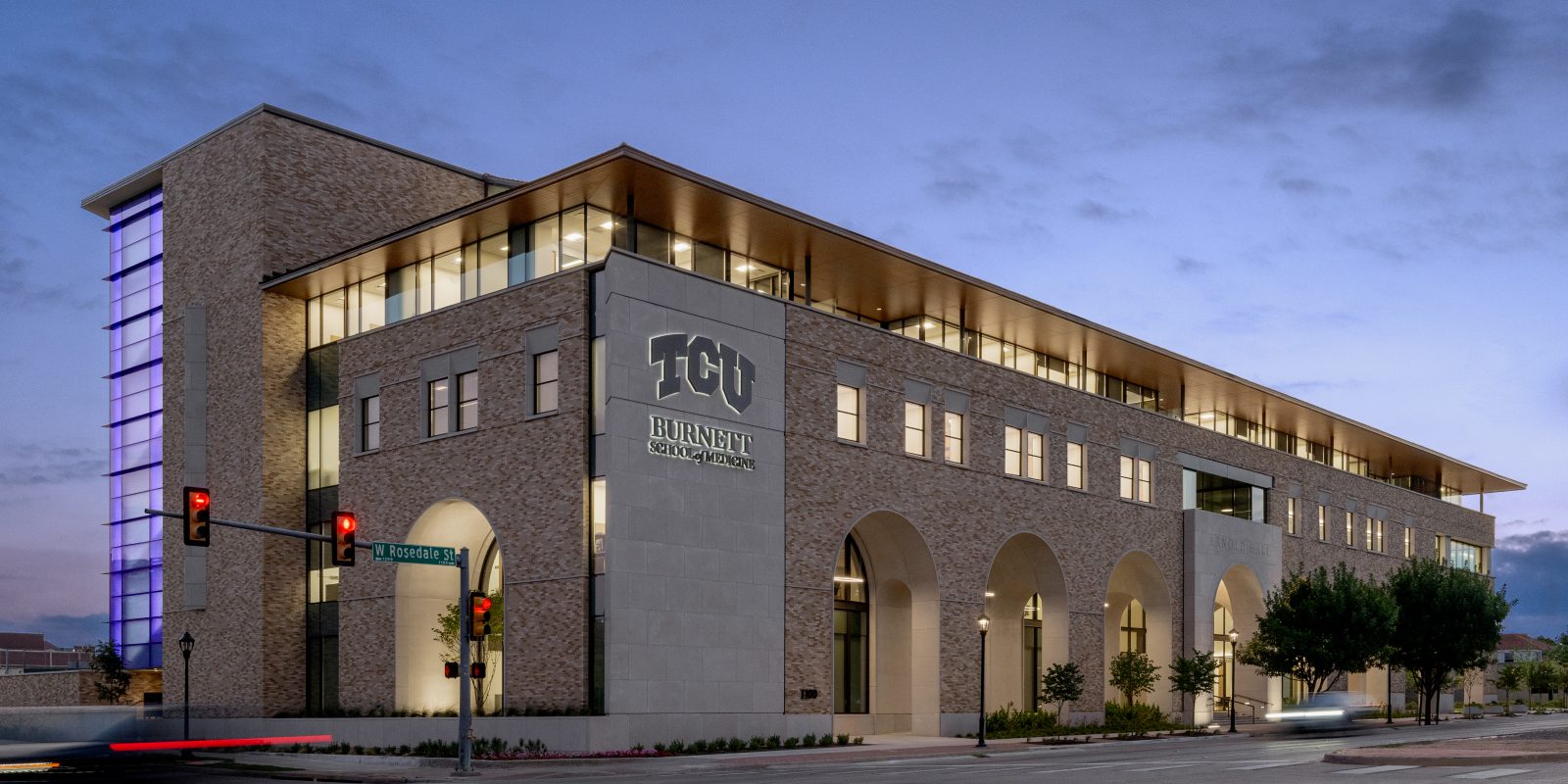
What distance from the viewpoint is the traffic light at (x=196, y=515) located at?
89.4 ft

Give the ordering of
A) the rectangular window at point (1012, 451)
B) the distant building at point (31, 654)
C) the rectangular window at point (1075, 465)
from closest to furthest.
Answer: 1. the rectangular window at point (1012, 451)
2. the rectangular window at point (1075, 465)
3. the distant building at point (31, 654)

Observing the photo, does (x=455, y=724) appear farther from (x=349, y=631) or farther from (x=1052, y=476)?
(x=1052, y=476)

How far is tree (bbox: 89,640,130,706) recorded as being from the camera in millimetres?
64000

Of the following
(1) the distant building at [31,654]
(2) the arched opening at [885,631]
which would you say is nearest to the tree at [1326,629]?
(2) the arched opening at [885,631]

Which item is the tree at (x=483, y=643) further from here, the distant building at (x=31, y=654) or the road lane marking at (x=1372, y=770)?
the distant building at (x=31, y=654)

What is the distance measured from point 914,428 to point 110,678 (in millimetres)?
37771

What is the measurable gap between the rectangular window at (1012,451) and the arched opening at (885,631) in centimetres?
628

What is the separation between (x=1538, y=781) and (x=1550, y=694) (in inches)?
4294

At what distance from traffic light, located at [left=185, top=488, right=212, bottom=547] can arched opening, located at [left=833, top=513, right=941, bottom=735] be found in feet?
83.6

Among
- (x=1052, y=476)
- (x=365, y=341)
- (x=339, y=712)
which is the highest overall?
(x=365, y=341)

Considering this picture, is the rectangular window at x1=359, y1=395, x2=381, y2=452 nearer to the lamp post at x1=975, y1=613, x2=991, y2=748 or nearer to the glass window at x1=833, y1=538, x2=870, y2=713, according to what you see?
the glass window at x1=833, y1=538, x2=870, y2=713

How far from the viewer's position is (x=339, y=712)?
47594mm

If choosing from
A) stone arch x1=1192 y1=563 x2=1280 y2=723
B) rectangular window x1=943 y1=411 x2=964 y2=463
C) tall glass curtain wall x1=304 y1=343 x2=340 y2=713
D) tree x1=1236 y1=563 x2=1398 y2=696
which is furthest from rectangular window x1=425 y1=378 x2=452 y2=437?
stone arch x1=1192 y1=563 x2=1280 y2=723

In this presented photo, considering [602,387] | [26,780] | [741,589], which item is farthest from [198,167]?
[26,780]
